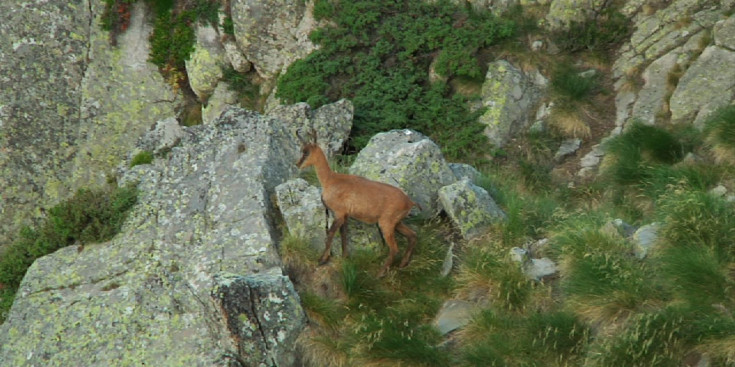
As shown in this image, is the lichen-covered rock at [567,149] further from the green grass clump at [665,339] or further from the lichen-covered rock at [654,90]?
the green grass clump at [665,339]

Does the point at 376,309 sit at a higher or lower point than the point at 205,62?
higher

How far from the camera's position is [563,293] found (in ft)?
36.7

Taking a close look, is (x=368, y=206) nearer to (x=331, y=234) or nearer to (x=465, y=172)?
(x=331, y=234)

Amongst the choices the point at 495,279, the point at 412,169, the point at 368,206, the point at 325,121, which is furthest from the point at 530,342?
the point at 325,121

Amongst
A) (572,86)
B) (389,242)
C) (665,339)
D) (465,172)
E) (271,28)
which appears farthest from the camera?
(271,28)

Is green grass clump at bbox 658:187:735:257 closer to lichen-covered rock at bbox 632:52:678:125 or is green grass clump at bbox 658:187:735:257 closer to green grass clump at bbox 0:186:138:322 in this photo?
lichen-covered rock at bbox 632:52:678:125

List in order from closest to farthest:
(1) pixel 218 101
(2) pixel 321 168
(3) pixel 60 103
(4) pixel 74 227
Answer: (2) pixel 321 168 < (4) pixel 74 227 < (3) pixel 60 103 < (1) pixel 218 101

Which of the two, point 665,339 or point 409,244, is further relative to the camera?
point 409,244

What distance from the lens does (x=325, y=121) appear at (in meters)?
17.0

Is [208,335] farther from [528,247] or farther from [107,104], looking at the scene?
[107,104]

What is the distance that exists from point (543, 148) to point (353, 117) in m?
4.22

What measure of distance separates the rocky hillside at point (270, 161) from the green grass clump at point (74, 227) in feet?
0.86

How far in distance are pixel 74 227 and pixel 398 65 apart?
27.4 feet

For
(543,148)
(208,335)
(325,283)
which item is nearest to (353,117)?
(543,148)
